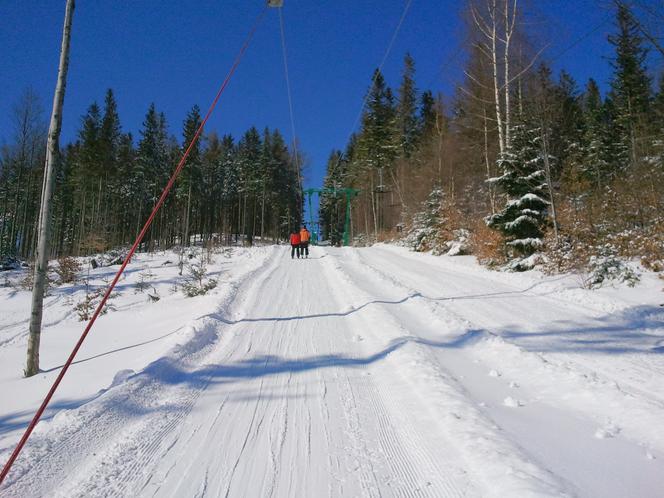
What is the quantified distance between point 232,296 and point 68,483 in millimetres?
6618

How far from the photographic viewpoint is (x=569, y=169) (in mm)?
12250

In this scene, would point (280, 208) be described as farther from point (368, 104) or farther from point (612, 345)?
point (612, 345)

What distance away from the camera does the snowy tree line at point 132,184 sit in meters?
33.4

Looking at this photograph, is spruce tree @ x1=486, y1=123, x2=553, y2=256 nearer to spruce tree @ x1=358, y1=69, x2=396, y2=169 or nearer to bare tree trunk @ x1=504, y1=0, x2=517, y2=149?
bare tree trunk @ x1=504, y1=0, x2=517, y2=149

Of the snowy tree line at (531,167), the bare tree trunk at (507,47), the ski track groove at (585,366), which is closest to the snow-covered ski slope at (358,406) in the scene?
the ski track groove at (585,366)

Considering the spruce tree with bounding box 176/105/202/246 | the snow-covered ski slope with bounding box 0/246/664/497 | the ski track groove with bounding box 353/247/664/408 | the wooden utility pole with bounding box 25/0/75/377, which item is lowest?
the snow-covered ski slope with bounding box 0/246/664/497

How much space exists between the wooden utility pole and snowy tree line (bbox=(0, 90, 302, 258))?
20.4 metres

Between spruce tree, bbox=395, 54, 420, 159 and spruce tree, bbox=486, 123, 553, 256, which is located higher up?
Result: spruce tree, bbox=395, 54, 420, 159

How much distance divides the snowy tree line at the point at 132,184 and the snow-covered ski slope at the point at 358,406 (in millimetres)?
22618

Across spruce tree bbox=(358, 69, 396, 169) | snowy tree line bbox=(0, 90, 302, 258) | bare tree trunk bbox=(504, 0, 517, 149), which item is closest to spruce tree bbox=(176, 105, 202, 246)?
snowy tree line bbox=(0, 90, 302, 258)

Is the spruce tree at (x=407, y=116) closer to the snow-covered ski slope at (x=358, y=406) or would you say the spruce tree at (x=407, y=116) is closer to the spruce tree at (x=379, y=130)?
the spruce tree at (x=379, y=130)

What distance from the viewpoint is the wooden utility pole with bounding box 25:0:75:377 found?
534 cm

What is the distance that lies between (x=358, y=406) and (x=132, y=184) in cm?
4531

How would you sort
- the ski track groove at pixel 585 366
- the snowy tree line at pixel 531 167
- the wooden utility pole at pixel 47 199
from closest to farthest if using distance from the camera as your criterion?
1. the ski track groove at pixel 585 366
2. the wooden utility pole at pixel 47 199
3. the snowy tree line at pixel 531 167
